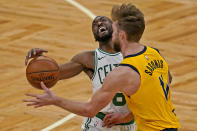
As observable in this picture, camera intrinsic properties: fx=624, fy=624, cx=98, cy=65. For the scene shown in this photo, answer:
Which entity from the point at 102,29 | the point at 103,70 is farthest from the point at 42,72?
the point at 102,29

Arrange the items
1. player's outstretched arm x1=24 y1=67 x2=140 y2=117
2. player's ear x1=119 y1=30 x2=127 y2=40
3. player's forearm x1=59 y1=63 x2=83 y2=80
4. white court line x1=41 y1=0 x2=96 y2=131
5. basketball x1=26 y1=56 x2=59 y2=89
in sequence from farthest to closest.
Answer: white court line x1=41 y1=0 x2=96 y2=131, player's forearm x1=59 y1=63 x2=83 y2=80, basketball x1=26 y1=56 x2=59 y2=89, player's ear x1=119 y1=30 x2=127 y2=40, player's outstretched arm x1=24 y1=67 x2=140 y2=117

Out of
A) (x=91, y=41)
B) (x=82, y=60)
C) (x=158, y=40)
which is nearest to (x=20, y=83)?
(x=91, y=41)

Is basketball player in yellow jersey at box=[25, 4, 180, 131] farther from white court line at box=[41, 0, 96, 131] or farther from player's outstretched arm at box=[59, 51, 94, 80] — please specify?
white court line at box=[41, 0, 96, 131]

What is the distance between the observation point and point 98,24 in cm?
639

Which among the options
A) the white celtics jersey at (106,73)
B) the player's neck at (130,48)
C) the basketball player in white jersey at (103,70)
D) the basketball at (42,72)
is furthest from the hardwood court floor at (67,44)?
the player's neck at (130,48)

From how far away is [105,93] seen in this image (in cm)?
513

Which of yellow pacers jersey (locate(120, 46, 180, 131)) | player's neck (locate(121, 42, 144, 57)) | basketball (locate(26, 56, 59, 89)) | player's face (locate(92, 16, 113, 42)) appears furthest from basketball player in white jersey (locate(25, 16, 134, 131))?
player's neck (locate(121, 42, 144, 57))

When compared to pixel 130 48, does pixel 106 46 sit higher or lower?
lower

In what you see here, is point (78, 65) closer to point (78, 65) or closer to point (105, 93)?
point (78, 65)

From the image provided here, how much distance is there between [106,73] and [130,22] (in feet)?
4.17

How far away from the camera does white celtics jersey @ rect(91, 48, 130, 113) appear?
6320mm

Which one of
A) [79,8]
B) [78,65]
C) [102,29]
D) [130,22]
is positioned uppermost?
[130,22]

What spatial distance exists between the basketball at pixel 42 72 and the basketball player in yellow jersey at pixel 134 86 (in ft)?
2.53

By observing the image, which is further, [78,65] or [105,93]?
[78,65]
